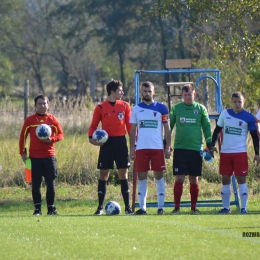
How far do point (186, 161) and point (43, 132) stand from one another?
236 centimetres

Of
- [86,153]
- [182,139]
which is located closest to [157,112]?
[182,139]

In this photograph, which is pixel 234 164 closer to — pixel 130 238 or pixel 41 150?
pixel 41 150

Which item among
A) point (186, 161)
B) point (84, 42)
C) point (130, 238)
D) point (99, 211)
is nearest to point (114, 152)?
point (99, 211)

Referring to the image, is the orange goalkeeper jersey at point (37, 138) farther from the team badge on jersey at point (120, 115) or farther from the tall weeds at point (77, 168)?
the tall weeds at point (77, 168)

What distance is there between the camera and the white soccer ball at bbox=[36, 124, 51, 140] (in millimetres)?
13320

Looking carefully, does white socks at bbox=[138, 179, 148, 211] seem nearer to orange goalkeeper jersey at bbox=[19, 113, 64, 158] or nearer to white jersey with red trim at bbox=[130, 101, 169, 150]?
white jersey with red trim at bbox=[130, 101, 169, 150]

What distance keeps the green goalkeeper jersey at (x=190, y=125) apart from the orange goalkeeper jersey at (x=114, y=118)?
2.62 ft

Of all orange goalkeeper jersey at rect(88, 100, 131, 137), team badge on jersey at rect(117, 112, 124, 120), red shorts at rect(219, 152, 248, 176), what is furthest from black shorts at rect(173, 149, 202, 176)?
team badge on jersey at rect(117, 112, 124, 120)

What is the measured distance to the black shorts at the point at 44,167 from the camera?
13578 millimetres

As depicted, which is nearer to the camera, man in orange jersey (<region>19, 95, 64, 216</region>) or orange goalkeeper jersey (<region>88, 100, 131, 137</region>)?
orange goalkeeper jersey (<region>88, 100, 131, 137</region>)

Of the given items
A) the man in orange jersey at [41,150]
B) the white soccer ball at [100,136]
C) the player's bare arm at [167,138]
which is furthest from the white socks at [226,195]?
the man in orange jersey at [41,150]

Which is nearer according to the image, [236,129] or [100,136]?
[100,136]

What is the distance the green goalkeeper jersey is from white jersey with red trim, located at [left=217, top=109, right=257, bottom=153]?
0.98 ft

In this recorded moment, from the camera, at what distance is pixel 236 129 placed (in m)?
13.4
